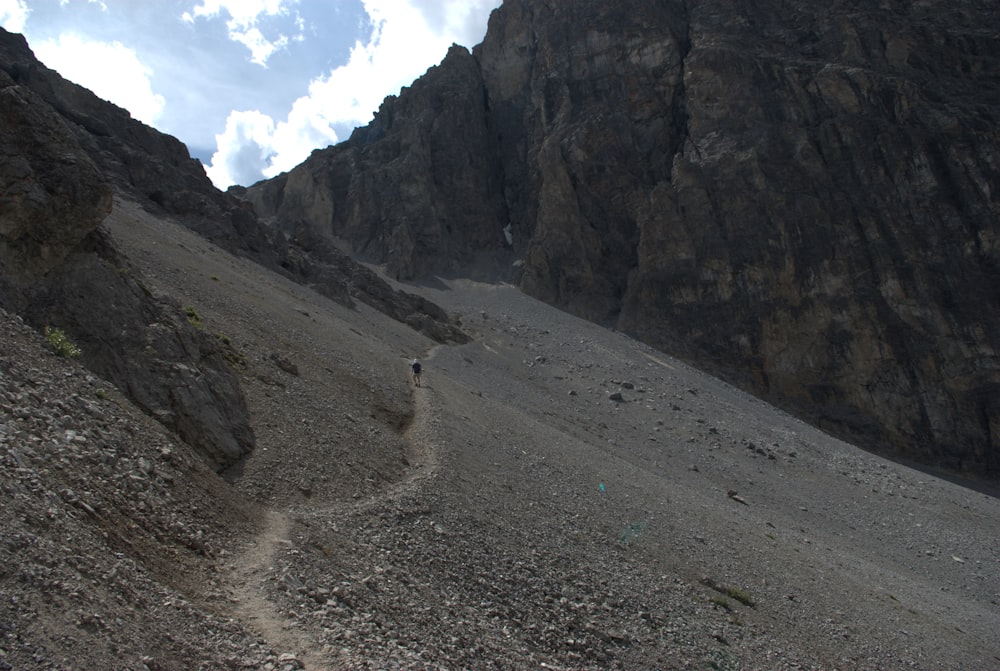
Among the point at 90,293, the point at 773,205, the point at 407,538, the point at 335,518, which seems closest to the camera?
the point at 335,518

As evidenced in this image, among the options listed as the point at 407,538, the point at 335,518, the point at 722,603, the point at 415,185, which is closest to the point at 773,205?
the point at 415,185

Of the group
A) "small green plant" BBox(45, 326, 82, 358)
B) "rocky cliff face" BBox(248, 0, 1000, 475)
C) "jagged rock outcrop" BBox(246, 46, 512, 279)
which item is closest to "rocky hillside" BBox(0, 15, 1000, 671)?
"small green plant" BBox(45, 326, 82, 358)

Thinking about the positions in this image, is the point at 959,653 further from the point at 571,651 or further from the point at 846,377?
the point at 846,377

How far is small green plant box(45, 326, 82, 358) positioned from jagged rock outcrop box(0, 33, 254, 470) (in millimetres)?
725

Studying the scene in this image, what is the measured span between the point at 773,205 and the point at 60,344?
67.7 meters

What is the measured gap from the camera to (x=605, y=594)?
14688 millimetres

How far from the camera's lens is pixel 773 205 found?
228ft

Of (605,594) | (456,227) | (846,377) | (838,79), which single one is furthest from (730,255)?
(605,594)

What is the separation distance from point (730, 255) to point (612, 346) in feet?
55.2

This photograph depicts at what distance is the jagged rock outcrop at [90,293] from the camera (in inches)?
556

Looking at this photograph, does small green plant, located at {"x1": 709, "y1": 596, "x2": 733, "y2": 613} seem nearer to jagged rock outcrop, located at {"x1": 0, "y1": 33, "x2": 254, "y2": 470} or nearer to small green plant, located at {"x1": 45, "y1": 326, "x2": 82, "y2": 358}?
jagged rock outcrop, located at {"x1": 0, "y1": 33, "x2": 254, "y2": 470}

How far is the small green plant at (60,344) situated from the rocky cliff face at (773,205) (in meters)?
60.1

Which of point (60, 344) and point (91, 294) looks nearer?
point (60, 344)

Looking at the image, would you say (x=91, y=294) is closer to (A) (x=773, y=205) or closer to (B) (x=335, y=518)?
(B) (x=335, y=518)
